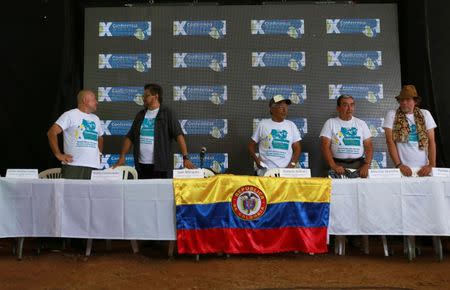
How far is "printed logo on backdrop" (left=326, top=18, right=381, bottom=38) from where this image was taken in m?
5.48

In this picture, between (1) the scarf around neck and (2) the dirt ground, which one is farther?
(1) the scarf around neck

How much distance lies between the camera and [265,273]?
2.91 meters

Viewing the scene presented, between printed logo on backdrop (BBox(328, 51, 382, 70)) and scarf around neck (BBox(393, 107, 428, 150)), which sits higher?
printed logo on backdrop (BBox(328, 51, 382, 70))

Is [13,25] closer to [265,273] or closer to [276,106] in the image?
[276,106]

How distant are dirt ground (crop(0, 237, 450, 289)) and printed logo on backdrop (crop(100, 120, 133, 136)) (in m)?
1.83

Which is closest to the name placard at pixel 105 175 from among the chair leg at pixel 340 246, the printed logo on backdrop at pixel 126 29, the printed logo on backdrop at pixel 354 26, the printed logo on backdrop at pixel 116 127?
the chair leg at pixel 340 246

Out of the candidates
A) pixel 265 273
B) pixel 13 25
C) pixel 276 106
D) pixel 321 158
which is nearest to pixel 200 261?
pixel 265 273

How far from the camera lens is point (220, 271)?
9.86 feet

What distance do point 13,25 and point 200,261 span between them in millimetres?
3825

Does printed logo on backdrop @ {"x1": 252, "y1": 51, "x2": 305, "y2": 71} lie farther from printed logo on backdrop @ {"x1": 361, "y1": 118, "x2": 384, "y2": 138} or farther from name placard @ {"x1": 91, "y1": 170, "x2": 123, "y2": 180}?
name placard @ {"x1": 91, "y1": 170, "x2": 123, "y2": 180}

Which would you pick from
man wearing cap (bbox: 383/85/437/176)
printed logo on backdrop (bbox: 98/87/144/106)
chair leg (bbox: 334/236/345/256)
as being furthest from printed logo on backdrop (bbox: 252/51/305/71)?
chair leg (bbox: 334/236/345/256)

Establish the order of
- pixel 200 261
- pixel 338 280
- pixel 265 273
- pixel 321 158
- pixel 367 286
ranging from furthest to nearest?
pixel 321 158, pixel 200 261, pixel 265 273, pixel 338 280, pixel 367 286

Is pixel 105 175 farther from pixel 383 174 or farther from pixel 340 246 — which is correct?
pixel 383 174

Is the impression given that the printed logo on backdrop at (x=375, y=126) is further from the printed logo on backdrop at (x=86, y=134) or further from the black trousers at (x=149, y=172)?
the printed logo on backdrop at (x=86, y=134)
